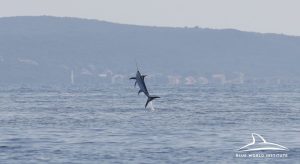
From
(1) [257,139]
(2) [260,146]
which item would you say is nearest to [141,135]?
(1) [257,139]

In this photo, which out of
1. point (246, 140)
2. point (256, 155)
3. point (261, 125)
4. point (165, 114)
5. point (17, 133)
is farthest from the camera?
point (165, 114)

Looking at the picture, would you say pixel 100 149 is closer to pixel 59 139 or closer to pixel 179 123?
pixel 59 139

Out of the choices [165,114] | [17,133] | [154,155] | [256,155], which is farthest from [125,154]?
[165,114]

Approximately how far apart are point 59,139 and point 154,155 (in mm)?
9721

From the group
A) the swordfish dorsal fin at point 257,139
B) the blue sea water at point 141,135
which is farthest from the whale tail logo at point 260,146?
the blue sea water at point 141,135

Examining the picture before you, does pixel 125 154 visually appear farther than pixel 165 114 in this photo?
No

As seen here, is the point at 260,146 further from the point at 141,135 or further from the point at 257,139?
the point at 141,135

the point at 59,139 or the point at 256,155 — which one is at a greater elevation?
the point at 59,139

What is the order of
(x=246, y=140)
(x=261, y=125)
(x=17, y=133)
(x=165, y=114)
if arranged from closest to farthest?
(x=246, y=140) < (x=17, y=133) < (x=261, y=125) < (x=165, y=114)

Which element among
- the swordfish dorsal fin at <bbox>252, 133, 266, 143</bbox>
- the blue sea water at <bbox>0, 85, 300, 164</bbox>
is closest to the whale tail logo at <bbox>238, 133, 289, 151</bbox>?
the swordfish dorsal fin at <bbox>252, 133, 266, 143</bbox>

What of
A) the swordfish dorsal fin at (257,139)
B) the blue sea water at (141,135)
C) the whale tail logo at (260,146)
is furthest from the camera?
the swordfish dorsal fin at (257,139)

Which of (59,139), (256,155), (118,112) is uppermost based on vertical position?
(118,112)

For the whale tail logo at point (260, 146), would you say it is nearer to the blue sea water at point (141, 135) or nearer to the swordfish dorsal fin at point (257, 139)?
the swordfish dorsal fin at point (257, 139)

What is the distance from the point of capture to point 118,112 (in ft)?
291
